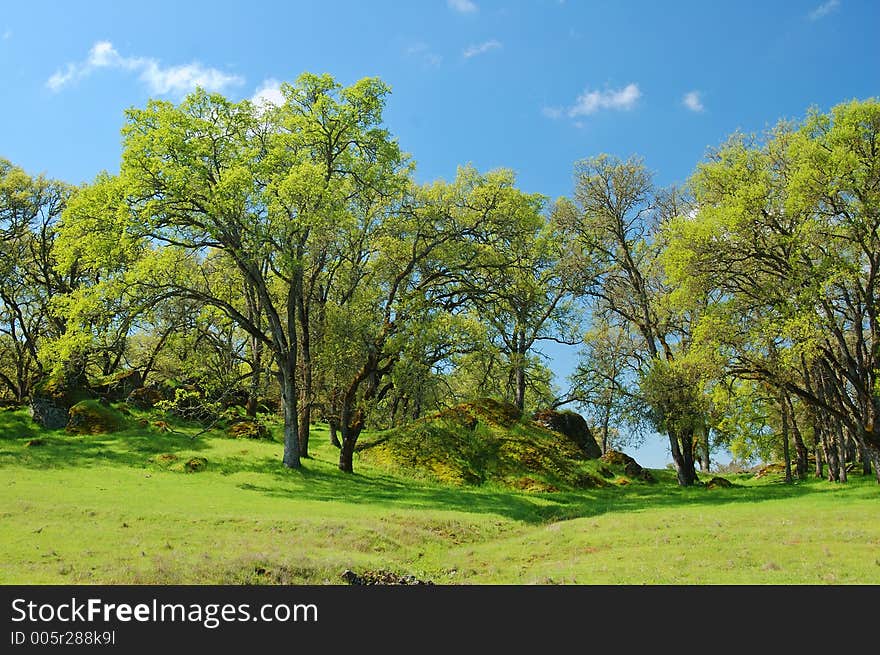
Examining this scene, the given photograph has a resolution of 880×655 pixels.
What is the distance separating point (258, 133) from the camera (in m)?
34.8

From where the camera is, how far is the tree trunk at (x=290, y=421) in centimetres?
3136

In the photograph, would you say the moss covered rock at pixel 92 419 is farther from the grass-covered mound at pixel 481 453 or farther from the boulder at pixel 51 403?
the grass-covered mound at pixel 481 453

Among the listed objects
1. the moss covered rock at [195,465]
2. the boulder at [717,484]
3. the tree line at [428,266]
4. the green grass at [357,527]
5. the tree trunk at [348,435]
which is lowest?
the boulder at [717,484]

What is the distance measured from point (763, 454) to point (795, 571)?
22.0m

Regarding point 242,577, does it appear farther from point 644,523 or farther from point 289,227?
point 289,227

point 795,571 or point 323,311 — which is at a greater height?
point 323,311

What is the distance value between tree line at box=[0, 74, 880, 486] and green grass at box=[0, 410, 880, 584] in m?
3.80

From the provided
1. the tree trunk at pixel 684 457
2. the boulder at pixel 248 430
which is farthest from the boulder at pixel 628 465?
the boulder at pixel 248 430

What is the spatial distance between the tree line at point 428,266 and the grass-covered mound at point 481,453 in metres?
2.50

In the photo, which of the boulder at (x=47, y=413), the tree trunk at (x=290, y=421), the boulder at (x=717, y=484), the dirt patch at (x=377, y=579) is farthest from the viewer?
the boulder at (x=717, y=484)

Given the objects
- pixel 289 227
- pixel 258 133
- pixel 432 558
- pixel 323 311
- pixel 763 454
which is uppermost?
pixel 258 133

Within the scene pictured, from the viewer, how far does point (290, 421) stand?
104ft
